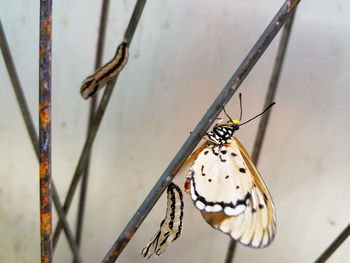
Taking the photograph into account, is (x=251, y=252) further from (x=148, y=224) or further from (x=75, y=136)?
(x=75, y=136)

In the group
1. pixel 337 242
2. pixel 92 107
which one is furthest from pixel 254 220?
pixel 92 107

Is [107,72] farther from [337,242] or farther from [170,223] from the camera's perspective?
[337,242]

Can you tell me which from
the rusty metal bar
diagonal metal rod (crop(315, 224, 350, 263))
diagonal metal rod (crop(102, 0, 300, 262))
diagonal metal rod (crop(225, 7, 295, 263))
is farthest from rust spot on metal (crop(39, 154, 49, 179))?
diagonal metal rod (crop(225, 7, 295, 263))

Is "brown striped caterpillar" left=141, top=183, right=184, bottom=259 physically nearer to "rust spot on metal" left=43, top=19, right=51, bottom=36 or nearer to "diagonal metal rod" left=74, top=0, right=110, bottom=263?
"rust spot on metal" left=43, top=19, right=51, bottom=36

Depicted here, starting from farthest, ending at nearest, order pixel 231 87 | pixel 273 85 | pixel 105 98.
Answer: pixel 273 85 < pixel 105 98 < pixel 231 87

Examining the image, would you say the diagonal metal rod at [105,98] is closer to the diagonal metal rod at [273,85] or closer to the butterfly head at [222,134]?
the butterfly head at [222,134]

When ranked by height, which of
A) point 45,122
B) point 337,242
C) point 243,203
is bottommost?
point 337,242

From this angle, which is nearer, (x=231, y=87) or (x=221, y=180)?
(x=231, y=87)
